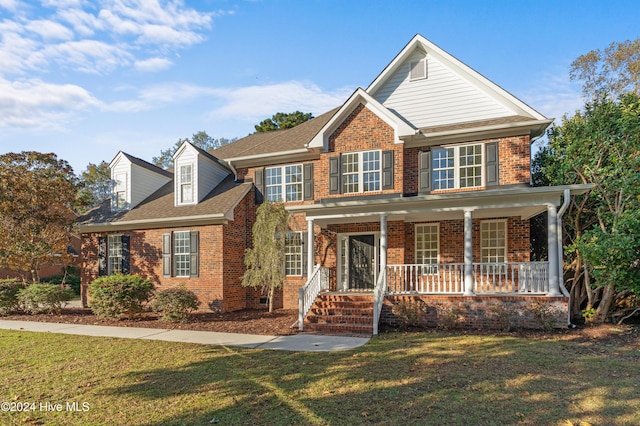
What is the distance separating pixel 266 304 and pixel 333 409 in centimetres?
1075

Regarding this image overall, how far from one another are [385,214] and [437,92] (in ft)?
17.4

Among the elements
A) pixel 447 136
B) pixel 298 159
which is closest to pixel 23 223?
pixel 298 159

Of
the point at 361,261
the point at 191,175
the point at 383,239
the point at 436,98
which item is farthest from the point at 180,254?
the point at 436,98

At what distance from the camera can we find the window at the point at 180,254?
1525 cm

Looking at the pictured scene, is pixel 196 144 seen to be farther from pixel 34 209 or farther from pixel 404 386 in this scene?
pixel 404 386

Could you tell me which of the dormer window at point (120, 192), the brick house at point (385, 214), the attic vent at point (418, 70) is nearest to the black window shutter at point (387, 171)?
the brick house at point (385, 214)

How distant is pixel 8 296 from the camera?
49.3ft

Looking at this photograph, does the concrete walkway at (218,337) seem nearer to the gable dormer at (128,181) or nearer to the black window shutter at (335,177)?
the black window shutter at (335,177)

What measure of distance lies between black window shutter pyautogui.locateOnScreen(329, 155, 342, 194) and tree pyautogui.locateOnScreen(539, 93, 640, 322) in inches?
270

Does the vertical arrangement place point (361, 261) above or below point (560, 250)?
below

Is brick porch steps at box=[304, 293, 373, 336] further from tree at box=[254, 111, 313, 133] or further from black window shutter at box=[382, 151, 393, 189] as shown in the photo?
tree at box=[254, 111, 313, 133]

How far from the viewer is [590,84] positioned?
26.0 m

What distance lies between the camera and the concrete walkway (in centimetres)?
912

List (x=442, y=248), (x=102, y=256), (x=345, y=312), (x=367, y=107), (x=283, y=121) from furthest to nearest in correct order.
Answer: (x=283, y=121)
(x=102, y=256)
(x=367, y=107)
(x=442, y=248)
(x=345, y=312)
